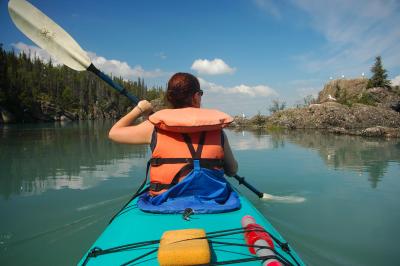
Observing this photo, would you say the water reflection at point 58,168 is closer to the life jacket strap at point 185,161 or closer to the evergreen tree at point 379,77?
the life jacket strap at point 185,161

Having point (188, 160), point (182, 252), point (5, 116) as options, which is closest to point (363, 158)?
point (188, 160)

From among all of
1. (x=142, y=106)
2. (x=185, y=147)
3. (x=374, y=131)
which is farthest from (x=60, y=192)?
(x=374, y=131)

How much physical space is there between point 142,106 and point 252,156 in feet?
24.5

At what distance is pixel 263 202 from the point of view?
525 centimetres

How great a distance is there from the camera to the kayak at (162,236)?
178 cm

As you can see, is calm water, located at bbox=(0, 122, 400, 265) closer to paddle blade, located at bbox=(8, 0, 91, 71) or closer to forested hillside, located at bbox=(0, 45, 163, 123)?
paddle blade, located at bbox=(8, 0, 91, 71)

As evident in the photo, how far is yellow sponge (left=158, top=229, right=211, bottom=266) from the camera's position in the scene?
1506 millimetres

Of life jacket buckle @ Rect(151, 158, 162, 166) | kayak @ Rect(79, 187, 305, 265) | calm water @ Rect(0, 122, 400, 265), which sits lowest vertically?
calm water @ Rect(0, 122, 400, 265)

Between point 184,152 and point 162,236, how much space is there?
852mm

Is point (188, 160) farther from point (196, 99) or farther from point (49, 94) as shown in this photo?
point (49, 94)

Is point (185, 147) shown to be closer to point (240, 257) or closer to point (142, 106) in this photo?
point (142, 106)

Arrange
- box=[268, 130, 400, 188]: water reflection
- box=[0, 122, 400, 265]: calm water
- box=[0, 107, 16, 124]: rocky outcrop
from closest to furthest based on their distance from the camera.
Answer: box=[0, 122, 400, 265]: calm water < box=[268, 130, 400, 188]: water reflection < box=[0, 107, 16, 124]: rocky outcrop

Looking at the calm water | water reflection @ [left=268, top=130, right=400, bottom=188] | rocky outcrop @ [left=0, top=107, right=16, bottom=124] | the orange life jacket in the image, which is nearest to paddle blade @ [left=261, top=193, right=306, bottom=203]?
the calm water

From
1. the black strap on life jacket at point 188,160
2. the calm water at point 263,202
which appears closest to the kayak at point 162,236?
the black strap on life jacket at point 188,160
